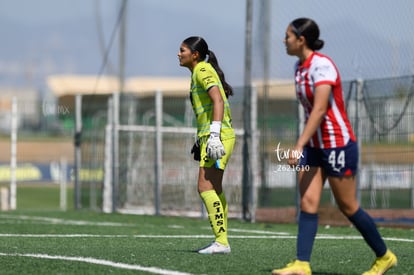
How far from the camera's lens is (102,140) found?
2333 cm

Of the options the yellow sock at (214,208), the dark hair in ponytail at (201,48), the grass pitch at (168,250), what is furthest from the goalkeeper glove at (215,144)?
the grass pitch at (168,250)

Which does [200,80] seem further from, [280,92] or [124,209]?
[124,209]

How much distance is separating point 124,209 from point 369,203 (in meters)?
6.10

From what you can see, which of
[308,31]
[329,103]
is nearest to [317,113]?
[329,103]

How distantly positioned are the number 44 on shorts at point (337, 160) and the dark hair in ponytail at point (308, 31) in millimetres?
804

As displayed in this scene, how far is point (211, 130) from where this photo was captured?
10.5 meters

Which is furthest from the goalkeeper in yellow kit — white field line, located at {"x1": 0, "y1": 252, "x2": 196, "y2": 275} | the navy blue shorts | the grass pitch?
the navy blue shorts

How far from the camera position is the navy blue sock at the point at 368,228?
852 centimetres

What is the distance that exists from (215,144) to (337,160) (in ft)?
7.44

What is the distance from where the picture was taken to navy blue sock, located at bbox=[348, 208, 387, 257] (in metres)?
8.52

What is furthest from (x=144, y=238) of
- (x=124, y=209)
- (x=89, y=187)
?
(x=89, y=187)

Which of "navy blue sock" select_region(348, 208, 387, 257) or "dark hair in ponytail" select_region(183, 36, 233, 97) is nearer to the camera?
"navy blue sock" select_region(348, 208, 387, 257)

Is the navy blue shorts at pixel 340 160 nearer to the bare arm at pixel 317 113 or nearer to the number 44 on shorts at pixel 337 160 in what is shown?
the number 44 on shorts at pixel 337 160

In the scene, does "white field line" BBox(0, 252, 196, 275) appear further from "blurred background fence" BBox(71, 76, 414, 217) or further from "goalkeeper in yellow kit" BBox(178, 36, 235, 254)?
"blurred background fence" BBox(71, 76, 414, 217)
